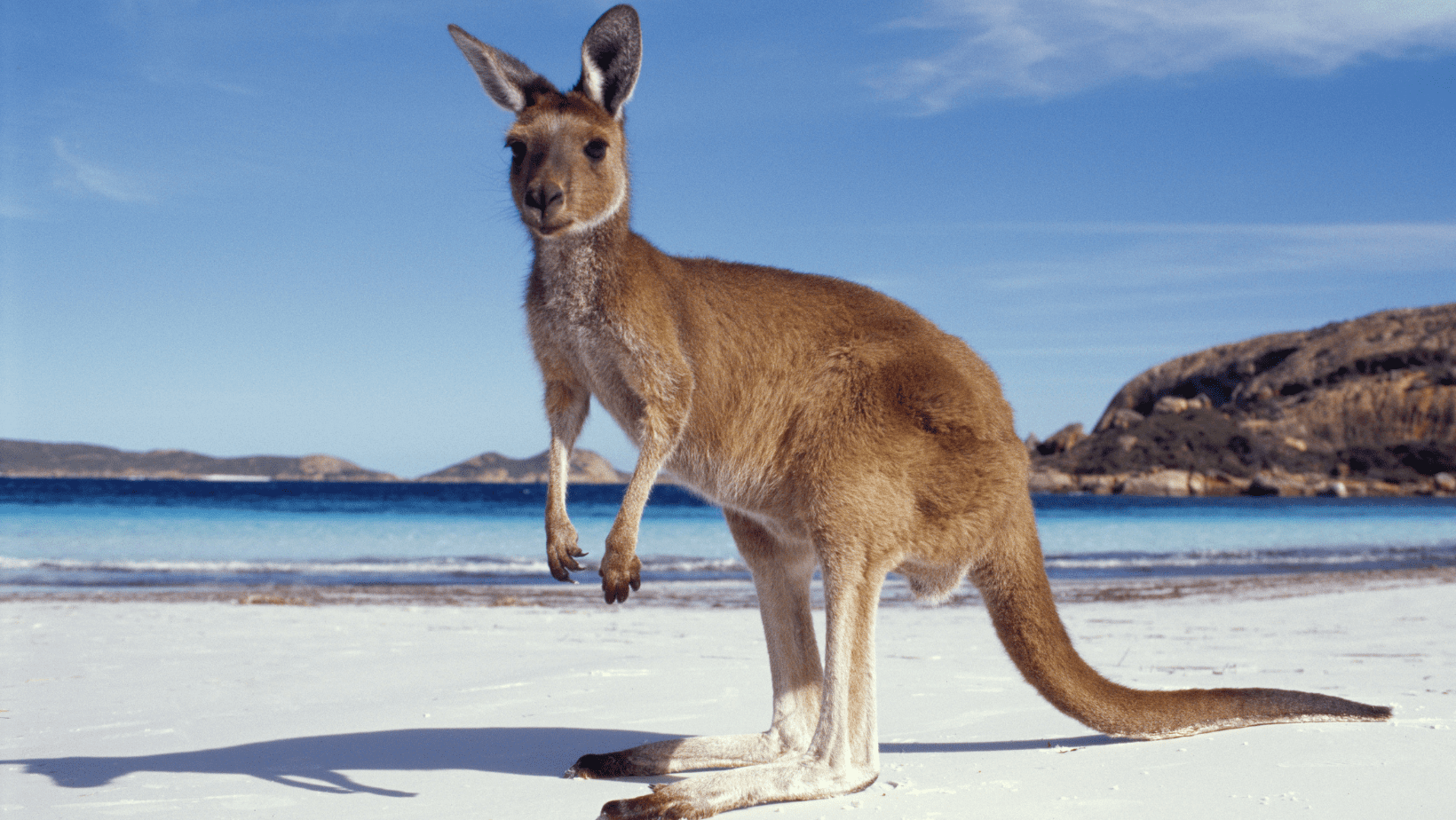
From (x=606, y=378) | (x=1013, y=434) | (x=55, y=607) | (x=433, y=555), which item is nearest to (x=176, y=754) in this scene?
(x=606, y=378)

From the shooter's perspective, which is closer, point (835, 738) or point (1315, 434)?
point (835, 738)

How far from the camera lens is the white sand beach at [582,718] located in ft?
9.96

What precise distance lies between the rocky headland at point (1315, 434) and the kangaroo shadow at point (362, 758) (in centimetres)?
5849

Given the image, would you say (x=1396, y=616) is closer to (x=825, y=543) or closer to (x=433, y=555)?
(x=825, y=543)

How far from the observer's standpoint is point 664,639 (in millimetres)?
7230

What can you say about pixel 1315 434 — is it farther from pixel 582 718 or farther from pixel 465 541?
pixel 582 718

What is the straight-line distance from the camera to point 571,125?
9.02 feet

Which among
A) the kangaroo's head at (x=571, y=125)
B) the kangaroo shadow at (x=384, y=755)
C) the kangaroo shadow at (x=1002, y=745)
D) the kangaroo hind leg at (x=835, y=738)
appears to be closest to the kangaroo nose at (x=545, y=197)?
the kangaroo's head at (x=571, y=125)

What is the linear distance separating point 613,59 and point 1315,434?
70648 mm

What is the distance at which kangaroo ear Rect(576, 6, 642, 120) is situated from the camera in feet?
8.88

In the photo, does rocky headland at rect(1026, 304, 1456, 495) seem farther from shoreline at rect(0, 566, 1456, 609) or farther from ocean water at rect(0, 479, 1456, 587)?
shoreline at rect(0, 566, 1456, 609)

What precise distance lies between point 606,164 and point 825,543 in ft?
3.75

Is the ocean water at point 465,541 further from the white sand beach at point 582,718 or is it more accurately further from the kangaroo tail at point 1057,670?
the kangaroo tail at point 1057,670

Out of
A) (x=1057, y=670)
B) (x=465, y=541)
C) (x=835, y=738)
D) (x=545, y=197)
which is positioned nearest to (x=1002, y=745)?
(x=1057, y=670)
